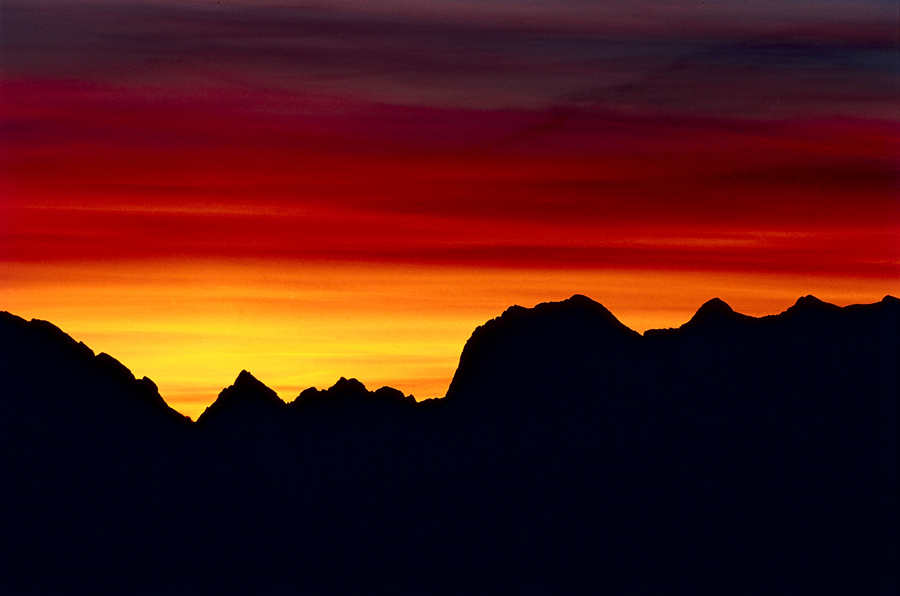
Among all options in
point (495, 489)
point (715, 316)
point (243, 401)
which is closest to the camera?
point (495, 489)

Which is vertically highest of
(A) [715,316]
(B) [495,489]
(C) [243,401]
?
(A) [715,316]

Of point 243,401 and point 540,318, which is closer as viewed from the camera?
point 243,401

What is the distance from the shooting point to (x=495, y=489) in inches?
1300

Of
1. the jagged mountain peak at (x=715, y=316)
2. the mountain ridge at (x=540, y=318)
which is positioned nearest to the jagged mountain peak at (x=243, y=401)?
the mountain ridge at (x=540, y=318)

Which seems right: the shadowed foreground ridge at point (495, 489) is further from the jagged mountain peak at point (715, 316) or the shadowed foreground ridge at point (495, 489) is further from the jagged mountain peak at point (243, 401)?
the jagged mountain peak at point (715, 316)

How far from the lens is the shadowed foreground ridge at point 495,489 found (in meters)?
28.8

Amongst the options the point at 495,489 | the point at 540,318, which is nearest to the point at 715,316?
the point at 540,318

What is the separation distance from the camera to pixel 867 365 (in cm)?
4091

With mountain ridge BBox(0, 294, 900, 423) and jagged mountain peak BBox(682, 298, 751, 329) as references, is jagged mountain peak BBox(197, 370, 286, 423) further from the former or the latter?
jagged mountain peak BBox(682, 298, 751, 329)

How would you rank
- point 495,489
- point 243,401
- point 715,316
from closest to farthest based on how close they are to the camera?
point 495,489 → point 243,401 → point 715,316

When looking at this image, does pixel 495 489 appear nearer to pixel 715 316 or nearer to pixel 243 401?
pixel 243 401

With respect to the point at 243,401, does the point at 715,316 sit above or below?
above

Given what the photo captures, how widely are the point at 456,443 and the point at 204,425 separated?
1232 centimetres

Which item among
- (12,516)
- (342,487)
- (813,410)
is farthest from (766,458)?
(12,516)
